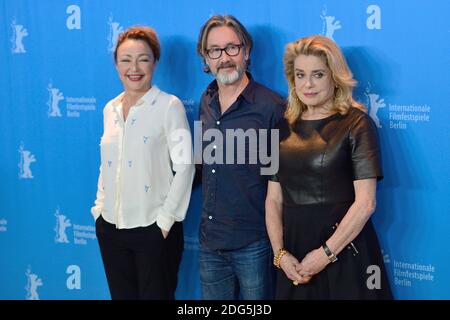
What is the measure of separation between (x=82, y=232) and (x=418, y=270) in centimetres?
186

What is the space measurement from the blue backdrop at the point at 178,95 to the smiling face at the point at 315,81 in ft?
0.94

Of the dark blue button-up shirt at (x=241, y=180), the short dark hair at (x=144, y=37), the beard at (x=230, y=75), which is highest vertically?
the short dark hair at (x=144, y=37)

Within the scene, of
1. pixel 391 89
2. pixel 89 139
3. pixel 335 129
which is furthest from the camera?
pixel 89 139

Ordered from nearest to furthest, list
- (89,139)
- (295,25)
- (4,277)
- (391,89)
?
(391,89), (295,25), (89,139), (4,277)

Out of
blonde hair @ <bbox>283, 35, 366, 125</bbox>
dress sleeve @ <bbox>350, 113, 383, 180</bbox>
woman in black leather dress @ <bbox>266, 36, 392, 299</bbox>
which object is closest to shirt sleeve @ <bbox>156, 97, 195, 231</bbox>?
woman in black leather dress @ <bbox>266, 36, 392, 299</bbox>

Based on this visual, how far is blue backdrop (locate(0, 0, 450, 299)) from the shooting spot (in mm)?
2486

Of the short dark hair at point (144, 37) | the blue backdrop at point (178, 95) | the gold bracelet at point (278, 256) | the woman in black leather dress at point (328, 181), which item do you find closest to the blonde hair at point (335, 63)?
the woman in black leather dress at point (328, 181)

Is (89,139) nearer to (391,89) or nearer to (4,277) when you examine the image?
(4,277)

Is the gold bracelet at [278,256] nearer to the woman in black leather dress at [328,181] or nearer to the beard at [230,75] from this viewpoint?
the woman in black leather dress at [328,181]

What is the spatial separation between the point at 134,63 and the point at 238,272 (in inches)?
40.7

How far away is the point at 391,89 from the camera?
8.34ft

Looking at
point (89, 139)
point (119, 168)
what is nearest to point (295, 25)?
point (119, 168)

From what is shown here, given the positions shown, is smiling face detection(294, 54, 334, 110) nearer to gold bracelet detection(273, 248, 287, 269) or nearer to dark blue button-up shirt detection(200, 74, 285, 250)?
dark blue button-up shirt detection(200, 74, 285, 250)

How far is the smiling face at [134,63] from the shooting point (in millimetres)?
2764
